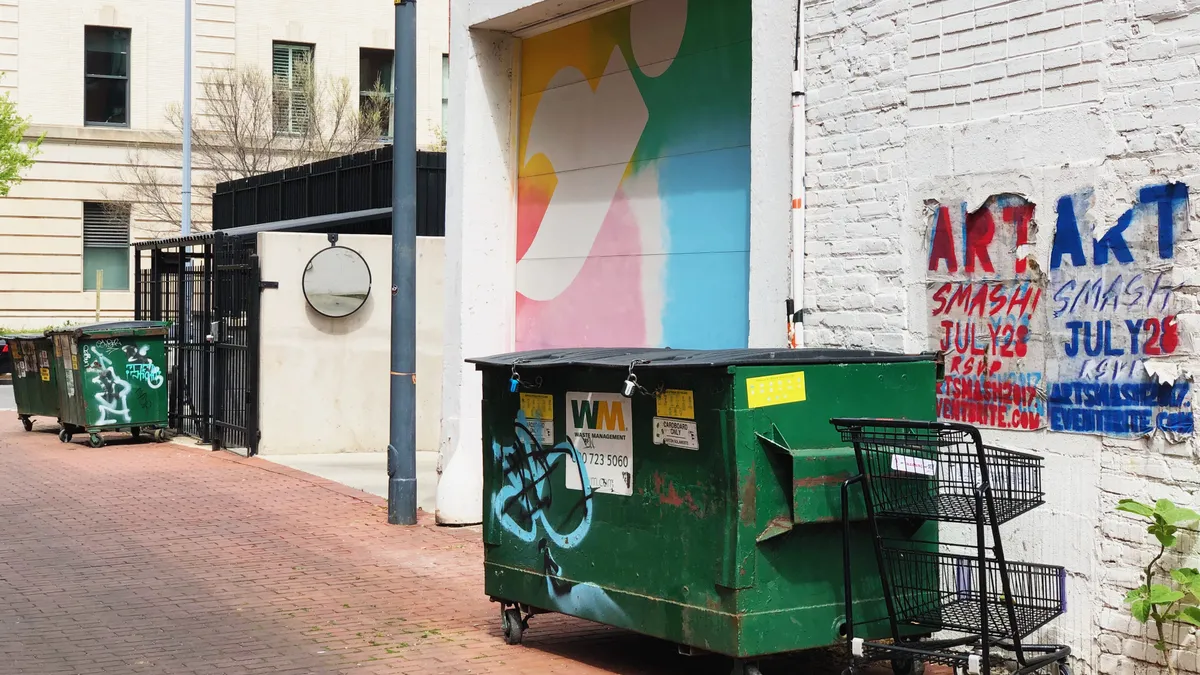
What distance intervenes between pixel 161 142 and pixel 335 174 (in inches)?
626

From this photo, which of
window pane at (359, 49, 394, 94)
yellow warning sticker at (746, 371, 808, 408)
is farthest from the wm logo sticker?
window pane at (359, 49, 394, 94)

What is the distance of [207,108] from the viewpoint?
107 ft

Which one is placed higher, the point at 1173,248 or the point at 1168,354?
the point at 1173,248

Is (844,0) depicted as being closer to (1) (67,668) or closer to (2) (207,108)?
(1) (67,668)

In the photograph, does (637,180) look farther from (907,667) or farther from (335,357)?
(335,357)

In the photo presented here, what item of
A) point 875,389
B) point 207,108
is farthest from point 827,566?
point 207,108

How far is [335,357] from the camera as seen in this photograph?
16344 mm

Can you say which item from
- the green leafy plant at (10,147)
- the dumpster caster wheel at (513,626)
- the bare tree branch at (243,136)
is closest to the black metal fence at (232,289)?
the dumpster caster wheel at (513,626)

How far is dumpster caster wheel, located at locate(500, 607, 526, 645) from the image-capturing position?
7.53 meters

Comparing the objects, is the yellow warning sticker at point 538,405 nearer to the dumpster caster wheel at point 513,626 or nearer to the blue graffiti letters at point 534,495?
the blue graffiti letters at point 534,495

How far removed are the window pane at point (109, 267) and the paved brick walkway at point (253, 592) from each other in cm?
2012

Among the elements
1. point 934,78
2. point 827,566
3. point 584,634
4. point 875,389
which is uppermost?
point 934,78

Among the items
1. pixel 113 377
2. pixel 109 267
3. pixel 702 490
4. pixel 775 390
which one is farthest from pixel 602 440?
pixel 109 267

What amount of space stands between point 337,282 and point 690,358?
10.4 m
